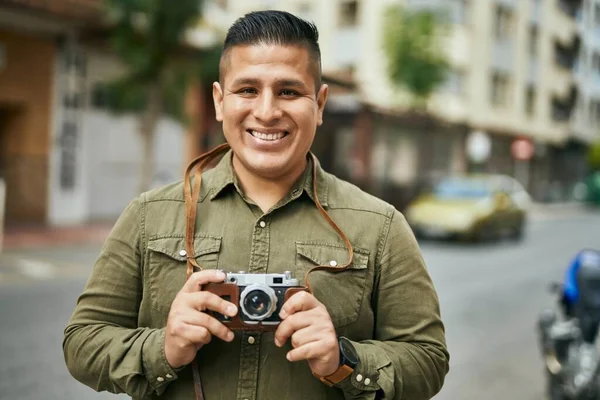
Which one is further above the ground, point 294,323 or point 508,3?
point 508,3

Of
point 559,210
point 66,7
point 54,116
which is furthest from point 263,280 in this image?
point 559,210

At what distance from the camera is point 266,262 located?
1.76 meters

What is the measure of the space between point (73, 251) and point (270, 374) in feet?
38.5

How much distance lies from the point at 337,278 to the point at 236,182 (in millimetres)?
333

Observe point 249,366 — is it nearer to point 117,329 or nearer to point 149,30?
point 117,329

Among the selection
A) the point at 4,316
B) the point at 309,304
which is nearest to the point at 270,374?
the point at 309,304

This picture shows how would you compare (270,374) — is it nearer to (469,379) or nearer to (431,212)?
(469,379)

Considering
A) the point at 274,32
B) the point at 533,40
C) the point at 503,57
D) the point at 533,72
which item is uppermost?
the point at 533,40

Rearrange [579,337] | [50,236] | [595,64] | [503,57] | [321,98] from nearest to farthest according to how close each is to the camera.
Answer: [321,98] → [579,337] → [50,236] → [595,64] → [503,57]

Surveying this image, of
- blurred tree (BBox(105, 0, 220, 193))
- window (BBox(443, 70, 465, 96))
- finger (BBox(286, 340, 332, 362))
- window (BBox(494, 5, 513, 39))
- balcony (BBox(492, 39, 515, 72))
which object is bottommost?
finger (BBox(286, 340, 332, 362))

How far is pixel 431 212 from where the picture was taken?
1677 centimetres

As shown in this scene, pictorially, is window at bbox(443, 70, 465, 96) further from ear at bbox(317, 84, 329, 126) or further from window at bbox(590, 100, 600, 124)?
ear at bbox(317, 84, 329, 126)

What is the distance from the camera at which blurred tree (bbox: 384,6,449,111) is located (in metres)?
22.7

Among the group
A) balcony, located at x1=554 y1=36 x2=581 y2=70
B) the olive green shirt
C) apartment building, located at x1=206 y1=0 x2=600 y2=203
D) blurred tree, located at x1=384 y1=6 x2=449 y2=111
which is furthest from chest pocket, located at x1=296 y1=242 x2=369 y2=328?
blurred tree, located at x1=384 y1=6 x2=449 y2=111
